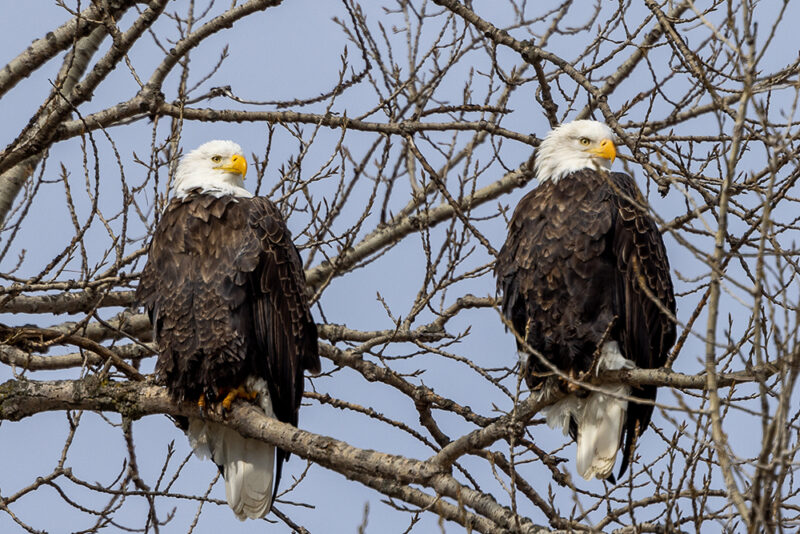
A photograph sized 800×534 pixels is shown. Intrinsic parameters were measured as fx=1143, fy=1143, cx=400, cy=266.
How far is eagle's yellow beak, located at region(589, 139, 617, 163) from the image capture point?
5363 mm

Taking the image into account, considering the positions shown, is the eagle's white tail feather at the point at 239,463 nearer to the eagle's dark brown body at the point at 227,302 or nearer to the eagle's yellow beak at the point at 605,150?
the eagle's dark brown body at the point at 227,302

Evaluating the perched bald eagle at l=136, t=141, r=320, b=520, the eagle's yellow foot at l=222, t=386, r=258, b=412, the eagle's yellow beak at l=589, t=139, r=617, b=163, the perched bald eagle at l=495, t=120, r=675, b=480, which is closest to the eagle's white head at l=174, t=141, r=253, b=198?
the perched bald eagle at l=136, t=141, r=320, b=520

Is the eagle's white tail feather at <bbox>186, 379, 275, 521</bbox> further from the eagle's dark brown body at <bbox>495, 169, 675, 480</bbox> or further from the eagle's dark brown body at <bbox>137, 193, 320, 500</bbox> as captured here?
the eagle's dark brown body at <bbox>495, 169, 675, 480</bbox>

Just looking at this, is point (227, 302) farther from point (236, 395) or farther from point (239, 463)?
point (239, 463)

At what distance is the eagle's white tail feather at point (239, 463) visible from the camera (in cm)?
516

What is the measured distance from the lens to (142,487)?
4.82 metres

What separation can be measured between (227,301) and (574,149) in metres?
1.79

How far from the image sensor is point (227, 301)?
4.91m

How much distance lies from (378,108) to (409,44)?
197 centimetres

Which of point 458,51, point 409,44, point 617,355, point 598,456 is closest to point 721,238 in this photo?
point 617,355

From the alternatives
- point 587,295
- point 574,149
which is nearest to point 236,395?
point 587,295

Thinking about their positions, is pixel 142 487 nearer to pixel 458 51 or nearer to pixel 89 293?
pixel 89 293

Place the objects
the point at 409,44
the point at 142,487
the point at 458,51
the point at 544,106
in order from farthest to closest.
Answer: the point at 409,44 → the point at 458,51 → the point at 544,106 → the point at 142,487

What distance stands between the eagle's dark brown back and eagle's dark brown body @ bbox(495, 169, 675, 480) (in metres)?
1.00
